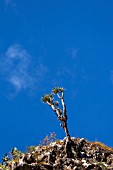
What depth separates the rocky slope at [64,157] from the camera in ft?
140

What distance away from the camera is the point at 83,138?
53.7 m

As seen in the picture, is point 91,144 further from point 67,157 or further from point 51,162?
point 51,162

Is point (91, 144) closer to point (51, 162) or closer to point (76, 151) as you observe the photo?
point (76, 151)

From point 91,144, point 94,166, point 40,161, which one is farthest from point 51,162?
point 91,144

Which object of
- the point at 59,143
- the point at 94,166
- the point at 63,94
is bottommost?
the point at 94,166

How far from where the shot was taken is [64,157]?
47.8 m

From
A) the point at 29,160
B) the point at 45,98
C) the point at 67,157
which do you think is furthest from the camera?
the point at 45,98

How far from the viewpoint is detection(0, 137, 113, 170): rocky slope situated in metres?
42.6

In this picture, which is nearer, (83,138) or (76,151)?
(76,151)

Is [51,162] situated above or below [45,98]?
below

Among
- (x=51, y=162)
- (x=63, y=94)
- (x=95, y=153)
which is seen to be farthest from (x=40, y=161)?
(x=63, y=94)

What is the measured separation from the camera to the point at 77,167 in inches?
1714

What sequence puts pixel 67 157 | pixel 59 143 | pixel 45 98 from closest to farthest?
pixel 67 157
pixel 59 143
pixel 45 98

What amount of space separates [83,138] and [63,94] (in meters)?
6.46
